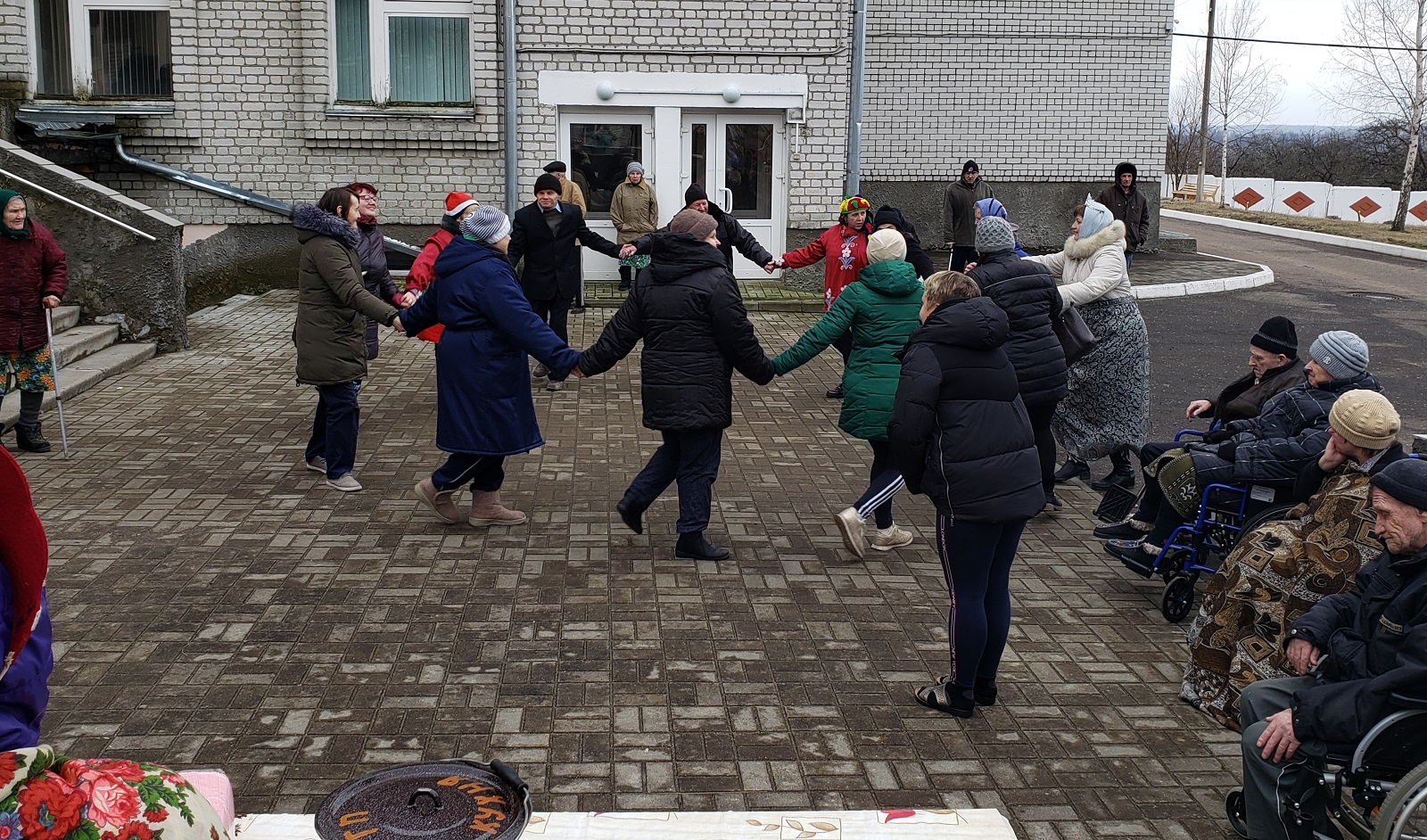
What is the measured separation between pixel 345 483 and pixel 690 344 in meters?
2.67

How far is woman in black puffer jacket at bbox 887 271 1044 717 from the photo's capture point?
488 cm

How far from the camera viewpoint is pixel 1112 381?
8.35m

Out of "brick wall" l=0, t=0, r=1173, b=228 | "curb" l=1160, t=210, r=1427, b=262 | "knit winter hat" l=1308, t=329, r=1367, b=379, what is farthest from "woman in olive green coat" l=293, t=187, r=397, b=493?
"curb" l=1160, t=210, r=1427, b=262

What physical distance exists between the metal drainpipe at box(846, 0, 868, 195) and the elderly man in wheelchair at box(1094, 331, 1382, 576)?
10.4m

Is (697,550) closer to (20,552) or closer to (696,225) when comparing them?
(696,225)

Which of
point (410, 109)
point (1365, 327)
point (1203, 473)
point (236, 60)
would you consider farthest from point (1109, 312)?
point (236, 60)

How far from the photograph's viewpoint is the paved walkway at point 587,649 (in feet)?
15.0

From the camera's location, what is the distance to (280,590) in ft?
20.7

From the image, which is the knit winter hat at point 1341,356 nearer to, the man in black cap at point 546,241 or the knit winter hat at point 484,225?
the knit winter hat at point 484,225

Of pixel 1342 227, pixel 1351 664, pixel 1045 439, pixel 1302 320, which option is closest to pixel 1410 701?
pixel 1351 664

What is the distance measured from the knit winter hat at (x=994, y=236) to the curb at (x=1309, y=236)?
744 inches

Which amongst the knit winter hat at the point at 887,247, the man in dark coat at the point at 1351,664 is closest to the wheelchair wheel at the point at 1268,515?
the man in dark coat at the point at 1351,664

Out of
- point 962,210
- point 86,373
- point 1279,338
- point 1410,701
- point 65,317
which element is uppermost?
point 962,210

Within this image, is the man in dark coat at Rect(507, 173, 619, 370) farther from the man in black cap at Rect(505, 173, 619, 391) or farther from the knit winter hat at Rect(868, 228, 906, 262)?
the knit winter hat at Rect(868, 228, 906, 262)
